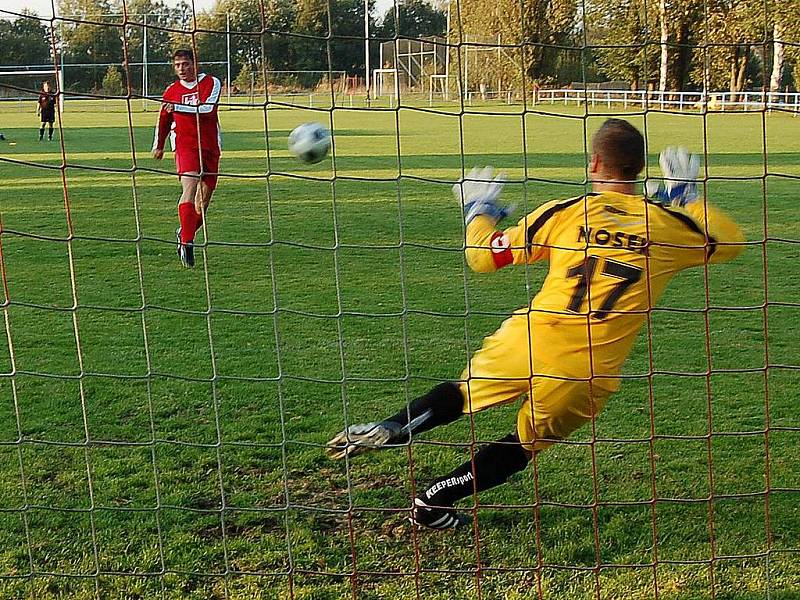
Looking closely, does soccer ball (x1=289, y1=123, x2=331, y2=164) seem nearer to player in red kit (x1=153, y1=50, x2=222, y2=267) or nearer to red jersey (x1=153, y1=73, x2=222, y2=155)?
player in red kit (x1=153, y1=50, x2=222, y2=267)

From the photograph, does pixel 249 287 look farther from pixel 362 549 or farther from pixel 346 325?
pixel 362 549

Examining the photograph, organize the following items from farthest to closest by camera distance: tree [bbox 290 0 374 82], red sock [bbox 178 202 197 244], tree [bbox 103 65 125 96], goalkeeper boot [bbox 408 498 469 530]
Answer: tree [bbox 103 65 125 96]
tree [bbox 290 0 374 82]
red sock [bbox 178 202 197 244]
goalkeeper boot [bbox 408 498 469 530]

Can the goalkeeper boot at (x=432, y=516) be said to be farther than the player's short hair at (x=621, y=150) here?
Yes

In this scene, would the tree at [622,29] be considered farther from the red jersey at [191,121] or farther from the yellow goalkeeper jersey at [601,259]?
the yellow goalkeeper jersey at [601,259]

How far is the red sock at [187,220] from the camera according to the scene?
8.27 m

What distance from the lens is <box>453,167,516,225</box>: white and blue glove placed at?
3.60 meters

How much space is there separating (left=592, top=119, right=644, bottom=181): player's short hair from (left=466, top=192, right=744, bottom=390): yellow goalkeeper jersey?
9cm

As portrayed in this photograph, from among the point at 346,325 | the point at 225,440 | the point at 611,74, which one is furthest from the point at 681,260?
the point at 611,74

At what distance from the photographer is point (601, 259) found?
342 centimetres

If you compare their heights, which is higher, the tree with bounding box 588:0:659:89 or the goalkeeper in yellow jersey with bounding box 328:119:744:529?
the tree with bounding box 588:0:659:89

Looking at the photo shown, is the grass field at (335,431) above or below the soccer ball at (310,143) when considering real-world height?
below

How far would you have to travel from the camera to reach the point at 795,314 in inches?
Answer: 270

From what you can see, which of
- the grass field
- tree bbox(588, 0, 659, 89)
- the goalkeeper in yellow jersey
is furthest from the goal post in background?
tree bbox(588, 0, 659, 89)

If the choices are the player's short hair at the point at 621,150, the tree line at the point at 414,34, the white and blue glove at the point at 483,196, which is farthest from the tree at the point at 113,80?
the player's short hair at the point at 621,150
